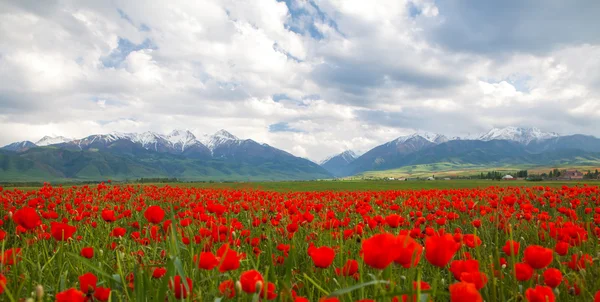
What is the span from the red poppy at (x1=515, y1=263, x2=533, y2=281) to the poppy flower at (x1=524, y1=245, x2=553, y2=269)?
0.08 meters

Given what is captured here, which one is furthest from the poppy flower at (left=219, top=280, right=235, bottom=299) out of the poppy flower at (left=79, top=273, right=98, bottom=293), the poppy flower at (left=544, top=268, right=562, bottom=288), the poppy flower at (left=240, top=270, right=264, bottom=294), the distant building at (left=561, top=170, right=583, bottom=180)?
the distant building at (left=561, top=170, right=583, bottom=180)

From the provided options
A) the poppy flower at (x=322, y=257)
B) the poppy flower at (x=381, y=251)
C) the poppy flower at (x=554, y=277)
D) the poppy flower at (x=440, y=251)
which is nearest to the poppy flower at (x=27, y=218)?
the poppy flower at (x=322, y=257)

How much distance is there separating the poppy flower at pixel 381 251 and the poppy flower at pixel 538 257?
110 cm

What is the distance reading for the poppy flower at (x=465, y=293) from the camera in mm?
1383

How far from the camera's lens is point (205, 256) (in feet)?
6.84

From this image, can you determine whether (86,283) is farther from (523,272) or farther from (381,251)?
(523,272)

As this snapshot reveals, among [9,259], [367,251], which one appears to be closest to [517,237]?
[367,251]

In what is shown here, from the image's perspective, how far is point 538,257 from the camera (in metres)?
2.14

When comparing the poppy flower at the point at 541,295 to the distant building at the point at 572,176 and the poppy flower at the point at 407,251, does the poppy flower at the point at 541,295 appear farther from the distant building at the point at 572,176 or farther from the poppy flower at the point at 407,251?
the distant building at the point at 572,176

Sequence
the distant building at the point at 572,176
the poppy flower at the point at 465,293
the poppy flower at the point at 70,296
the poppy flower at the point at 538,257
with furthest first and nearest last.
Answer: the distant building at the point at 572,176 → the poppy flower at the point at 538,257 → the poppy flower at the point at 70,296 → the poppy flower at the point at 465,293

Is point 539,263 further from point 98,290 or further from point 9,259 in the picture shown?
point 9,259

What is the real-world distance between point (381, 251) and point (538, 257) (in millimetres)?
1227

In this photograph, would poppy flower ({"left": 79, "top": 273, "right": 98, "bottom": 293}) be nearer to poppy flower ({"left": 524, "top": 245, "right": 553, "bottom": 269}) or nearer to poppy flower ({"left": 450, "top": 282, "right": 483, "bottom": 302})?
poppy flower ({"left": 450, "top": 282, "right": 483, "bottom": 302})

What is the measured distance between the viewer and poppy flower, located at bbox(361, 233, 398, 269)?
1.62 metres
